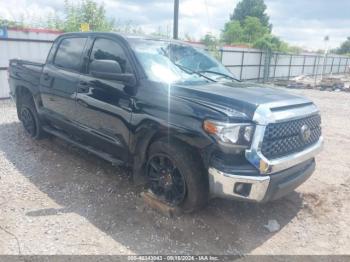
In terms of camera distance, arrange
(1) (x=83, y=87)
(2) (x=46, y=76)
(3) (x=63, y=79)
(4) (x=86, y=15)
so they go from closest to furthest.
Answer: (1) (x=83, y=87) → (3) (x=63, y=79) → (2) (x=46, y=76) → (4) (x=86, y=15)

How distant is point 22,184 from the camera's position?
3959mm

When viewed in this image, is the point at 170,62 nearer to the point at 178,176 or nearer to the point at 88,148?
the point at 178,176

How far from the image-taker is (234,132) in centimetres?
274

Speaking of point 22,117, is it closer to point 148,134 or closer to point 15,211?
point 15,211

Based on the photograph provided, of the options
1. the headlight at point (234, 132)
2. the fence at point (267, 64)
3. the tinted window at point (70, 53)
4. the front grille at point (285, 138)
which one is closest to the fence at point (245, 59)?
the fence at point (267, 64)

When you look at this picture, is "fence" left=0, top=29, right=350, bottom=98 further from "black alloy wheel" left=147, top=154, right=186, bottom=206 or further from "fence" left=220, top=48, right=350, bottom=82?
"black alloy wheel" left=147, top=154, right=186, bottom=206

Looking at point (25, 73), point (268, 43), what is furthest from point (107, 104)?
point (268, 43)

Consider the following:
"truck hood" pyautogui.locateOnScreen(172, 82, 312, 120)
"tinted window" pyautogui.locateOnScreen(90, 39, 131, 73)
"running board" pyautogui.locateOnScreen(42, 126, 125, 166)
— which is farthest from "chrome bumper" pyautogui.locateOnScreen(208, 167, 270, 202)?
"tinted window" pyautogui.locateOnScreen(90, 39, 131, 73)

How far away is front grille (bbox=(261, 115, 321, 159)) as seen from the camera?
2842 millimetres

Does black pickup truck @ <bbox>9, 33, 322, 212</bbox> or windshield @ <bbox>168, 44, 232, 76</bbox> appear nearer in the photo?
black pickup truck @ <bbox>9, 33, 322, 212</bbox>

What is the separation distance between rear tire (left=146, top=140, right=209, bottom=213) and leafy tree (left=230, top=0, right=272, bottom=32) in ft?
176

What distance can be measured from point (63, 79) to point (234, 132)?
9.14 feet

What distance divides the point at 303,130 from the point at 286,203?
1.06 metres

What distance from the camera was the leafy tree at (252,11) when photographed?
52.5 m
